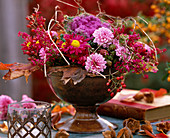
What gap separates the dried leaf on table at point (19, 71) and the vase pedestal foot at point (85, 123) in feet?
0.66

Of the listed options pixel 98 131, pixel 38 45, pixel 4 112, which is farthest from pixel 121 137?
pixel 4 112

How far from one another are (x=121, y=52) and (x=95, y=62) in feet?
0.29

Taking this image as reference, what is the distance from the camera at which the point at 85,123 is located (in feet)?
3.25

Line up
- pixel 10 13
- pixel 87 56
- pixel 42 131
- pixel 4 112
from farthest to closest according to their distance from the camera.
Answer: pixel 10 13
pixel 4 112
pixel 87 56
pixel 42 131

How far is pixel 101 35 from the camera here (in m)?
0.89

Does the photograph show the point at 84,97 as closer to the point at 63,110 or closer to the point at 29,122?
the point at 29,122

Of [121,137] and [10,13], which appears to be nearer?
[121,137]

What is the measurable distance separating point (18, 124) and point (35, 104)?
0.09 metres

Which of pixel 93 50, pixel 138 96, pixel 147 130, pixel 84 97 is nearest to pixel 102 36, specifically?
pixel 93 50

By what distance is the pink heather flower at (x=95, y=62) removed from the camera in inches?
34.0

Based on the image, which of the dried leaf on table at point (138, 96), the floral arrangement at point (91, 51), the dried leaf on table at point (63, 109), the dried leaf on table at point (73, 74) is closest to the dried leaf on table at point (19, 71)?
the floral arrangement at point (91, 51)

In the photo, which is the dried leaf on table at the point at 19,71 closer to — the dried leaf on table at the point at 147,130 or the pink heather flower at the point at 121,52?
the pink heather flower at the point at 121,52

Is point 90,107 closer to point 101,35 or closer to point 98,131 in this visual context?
point 98,131

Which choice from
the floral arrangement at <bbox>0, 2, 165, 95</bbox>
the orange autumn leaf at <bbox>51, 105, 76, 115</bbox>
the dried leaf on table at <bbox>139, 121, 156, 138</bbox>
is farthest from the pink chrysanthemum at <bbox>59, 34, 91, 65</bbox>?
the orange autumn leaf at <bbox>51, 105, 76, 115</bbox>
